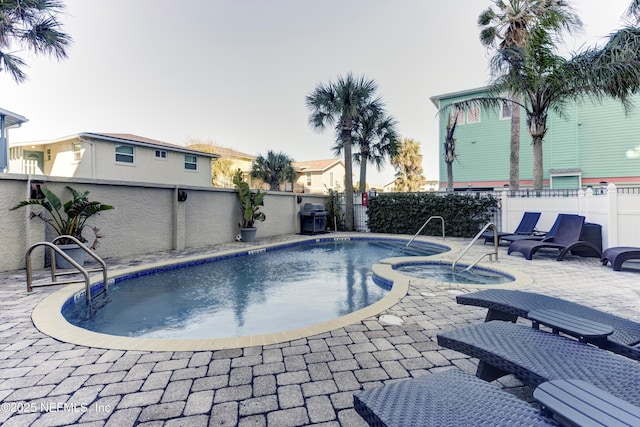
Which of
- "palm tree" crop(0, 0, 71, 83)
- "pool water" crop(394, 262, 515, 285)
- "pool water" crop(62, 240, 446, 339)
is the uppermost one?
"palm tree" crop(0, 0, 71, 83)

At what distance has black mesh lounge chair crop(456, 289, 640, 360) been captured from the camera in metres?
2.06

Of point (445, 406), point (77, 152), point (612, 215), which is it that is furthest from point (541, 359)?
point (77, 152)

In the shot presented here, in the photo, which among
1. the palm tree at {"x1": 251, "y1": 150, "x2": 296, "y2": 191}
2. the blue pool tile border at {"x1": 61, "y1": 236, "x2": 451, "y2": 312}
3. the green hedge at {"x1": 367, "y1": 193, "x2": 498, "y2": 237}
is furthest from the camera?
the palm tree at {"x1": 251, "y1": 150, "x2": 296, "y2": 191}

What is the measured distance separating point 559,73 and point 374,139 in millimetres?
8319

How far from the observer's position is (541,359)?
5.75 ft

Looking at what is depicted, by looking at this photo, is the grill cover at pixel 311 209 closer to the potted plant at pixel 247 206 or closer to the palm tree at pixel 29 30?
the potted plant at pixel 247 206

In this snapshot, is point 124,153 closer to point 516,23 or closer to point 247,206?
point 247,206

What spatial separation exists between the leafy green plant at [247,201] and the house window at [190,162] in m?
8.17

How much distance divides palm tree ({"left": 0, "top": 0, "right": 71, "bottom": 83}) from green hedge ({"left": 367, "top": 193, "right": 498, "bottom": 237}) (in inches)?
499

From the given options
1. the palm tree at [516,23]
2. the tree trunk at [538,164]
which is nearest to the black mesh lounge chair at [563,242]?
the tree trunk at [538,164]

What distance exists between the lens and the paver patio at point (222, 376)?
6.22ft

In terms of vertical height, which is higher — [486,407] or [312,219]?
[312,219]

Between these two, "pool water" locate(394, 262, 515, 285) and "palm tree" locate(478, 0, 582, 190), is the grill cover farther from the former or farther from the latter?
"palm tree" locate(478, 0, 582, 190)

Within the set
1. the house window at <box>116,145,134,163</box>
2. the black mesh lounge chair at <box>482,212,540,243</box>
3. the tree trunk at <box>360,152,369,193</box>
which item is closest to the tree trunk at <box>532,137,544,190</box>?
the black mesh lounge chair at <box>482,212,540,243</box>
